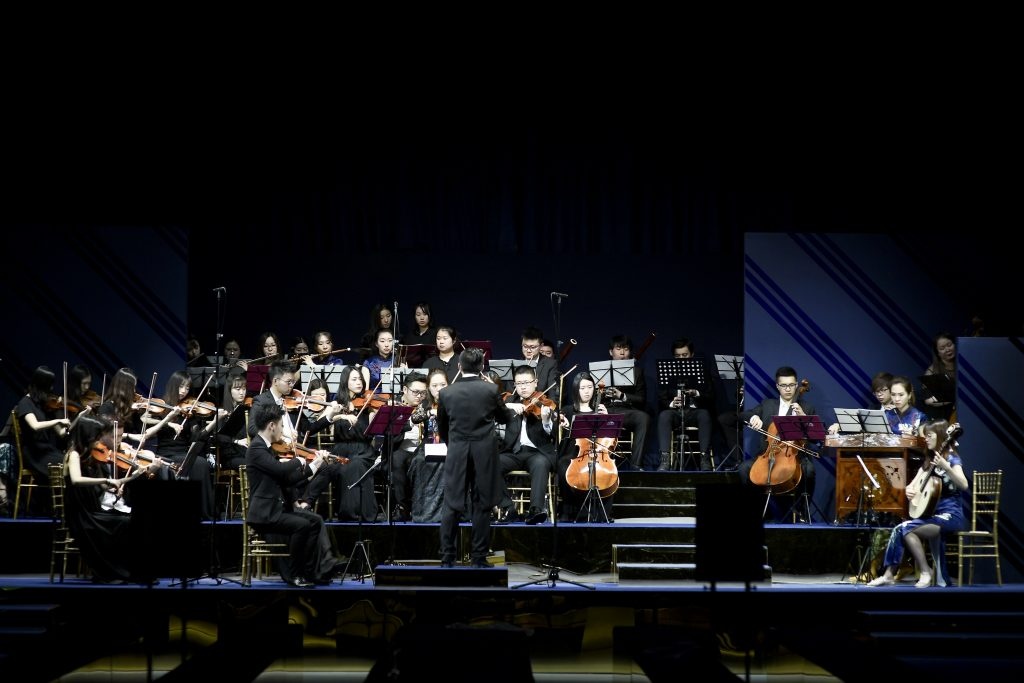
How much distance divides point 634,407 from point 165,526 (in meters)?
5.89

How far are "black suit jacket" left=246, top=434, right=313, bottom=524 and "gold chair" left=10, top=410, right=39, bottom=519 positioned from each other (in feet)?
8.39

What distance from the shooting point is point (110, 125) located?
487 inches

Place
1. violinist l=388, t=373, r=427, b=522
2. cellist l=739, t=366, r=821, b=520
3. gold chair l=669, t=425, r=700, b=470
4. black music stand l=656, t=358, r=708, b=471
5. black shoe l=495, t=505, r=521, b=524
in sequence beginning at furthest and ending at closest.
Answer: gold chair l=669, t=425, r=700, b=470 < black music stand l=656, t=358, r=708, b=471 < cellist l=739, t=366, r=821, b=520 < black shoe l=495, t=505, r=521, b=524 < violinist l=388, t=373, r=427, b=522

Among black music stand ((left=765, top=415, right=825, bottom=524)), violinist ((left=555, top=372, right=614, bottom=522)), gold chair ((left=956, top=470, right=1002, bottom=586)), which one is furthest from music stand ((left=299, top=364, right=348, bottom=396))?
gold chair ((left=956, top=470, right=1002, bottom=586))

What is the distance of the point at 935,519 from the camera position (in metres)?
7.98

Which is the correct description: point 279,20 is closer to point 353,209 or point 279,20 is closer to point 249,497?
point 353,209

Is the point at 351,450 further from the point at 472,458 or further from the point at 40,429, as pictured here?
the point at 40,429

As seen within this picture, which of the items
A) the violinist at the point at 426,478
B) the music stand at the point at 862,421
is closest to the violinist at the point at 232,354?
the violinist at the point at 426,478

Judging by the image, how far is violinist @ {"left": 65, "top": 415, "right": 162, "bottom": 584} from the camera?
25.9 feet

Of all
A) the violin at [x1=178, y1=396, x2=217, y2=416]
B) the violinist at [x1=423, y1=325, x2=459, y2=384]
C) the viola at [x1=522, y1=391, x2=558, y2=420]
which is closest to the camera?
the viola at [x1=522, y1=391, x2=558, y2=420]

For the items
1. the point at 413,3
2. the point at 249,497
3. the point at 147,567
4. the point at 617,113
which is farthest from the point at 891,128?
the point at 147,567

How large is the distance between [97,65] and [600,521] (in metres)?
7.91

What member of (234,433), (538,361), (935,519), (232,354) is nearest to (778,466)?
(935,519)

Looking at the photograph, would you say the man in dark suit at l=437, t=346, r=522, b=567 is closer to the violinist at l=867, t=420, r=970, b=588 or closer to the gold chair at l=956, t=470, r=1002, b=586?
the violinist at l=867, t=420, r=970, b=588
